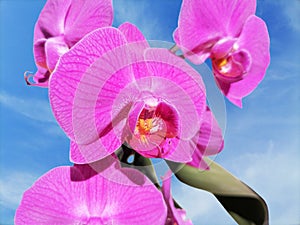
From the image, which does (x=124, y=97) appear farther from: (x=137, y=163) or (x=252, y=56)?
(x=252, y=56)

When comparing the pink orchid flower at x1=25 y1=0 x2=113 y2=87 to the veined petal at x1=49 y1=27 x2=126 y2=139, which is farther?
the pink orchid flower at x1=25 y1=0 x2=113 y2=87

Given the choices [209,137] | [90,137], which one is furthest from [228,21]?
[90,137]

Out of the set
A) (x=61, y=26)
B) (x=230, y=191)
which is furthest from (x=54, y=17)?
(x=230, y=191)

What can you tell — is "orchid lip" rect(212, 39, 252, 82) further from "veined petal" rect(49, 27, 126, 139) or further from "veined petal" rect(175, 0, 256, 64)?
"veined petal" rect(49, 27, 126, 139)

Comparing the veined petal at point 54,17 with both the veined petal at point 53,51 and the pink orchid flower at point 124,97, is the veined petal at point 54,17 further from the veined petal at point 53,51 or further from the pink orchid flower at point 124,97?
the pink orchid flower at point 124,97

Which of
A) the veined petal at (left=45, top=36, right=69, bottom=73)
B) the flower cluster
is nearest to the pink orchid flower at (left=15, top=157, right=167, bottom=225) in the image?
the flower cluster

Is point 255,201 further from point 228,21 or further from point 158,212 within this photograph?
point 228,21

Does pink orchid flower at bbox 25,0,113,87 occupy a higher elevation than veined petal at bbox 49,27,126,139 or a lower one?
higher

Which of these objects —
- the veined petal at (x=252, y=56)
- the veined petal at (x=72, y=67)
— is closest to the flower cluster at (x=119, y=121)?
the veined petal at (x=72, y=67)
